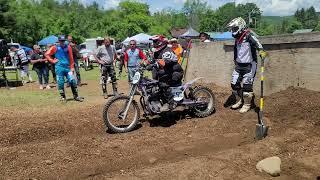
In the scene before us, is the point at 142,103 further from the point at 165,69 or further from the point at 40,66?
the point at 40,66

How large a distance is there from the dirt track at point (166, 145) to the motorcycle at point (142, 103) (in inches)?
11.9

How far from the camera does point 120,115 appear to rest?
28.8 ft

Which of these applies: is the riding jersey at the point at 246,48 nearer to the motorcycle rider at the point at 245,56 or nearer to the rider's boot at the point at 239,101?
the motorcycle rider at the point at 245,56

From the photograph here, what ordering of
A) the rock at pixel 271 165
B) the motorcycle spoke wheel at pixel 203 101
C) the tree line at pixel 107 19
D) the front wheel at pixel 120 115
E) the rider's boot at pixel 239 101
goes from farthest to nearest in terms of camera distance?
the tree line at pixel 107 19 → the rider's boot at pixel 239 101 → the motorcycle spoke wheel at pixel 203 101 → the front wheel at pixel 120 115 → the rock at pixel 271 165

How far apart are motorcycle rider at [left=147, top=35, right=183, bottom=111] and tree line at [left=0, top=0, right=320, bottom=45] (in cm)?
1694

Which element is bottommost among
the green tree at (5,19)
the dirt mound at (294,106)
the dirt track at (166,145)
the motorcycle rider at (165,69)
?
the dirt track at (166,145)

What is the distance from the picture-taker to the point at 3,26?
5278 cm

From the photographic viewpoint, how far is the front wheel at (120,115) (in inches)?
344

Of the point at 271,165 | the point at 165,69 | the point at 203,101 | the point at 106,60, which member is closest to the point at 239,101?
the point at 203,101

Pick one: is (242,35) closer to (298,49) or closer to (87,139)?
(298,49)

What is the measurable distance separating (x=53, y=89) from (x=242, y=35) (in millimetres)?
9814

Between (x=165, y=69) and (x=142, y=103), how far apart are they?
906 millimetres

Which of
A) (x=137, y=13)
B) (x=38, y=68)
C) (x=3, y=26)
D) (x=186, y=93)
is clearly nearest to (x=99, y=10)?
(x=137, y=13)

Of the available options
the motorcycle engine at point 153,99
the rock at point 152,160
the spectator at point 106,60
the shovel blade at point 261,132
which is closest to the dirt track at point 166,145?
the rock at point 152,160
